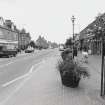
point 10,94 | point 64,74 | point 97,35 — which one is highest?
point 97,35

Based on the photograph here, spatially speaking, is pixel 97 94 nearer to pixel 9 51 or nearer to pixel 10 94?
pixel 10 94

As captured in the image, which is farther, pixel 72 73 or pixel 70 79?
pixel 70 79

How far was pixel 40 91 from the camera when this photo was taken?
7.99 metres

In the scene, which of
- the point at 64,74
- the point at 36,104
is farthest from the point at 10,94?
the point at 64,74

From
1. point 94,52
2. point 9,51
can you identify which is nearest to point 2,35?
point 9,51

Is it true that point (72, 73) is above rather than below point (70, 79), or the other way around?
above

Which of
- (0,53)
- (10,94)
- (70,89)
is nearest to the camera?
(10,94)

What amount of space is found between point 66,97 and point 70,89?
130 cm

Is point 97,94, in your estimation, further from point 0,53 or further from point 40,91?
point 0,53

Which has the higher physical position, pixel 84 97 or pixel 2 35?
pixel 2 35

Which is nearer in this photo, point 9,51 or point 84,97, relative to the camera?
point 84,97

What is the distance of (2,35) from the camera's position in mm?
60188

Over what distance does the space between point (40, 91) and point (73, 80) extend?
4.67ft

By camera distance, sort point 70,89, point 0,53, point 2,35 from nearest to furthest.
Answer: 1. point 70,89
2. point 0,53
3. point 2,35
